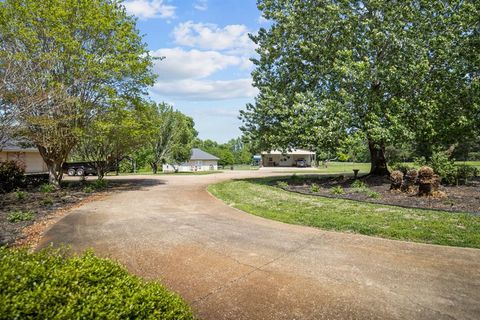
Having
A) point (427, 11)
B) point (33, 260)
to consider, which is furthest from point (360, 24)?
point (33, 260)

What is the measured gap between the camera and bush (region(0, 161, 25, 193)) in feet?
53.8

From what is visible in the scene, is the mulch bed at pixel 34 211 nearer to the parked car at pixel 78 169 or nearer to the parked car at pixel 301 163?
the parked car at pixel 78 169

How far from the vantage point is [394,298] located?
4.40 meters

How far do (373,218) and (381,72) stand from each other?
9.15 metres

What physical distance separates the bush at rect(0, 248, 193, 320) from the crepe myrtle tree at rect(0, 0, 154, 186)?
11382 mm

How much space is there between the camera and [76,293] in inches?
103

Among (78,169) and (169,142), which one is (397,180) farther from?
(78,169)

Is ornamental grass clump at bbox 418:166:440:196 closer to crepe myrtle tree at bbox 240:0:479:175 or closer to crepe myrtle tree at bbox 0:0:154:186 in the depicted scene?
crepe myrtle tree at bbox 240:0:479:175

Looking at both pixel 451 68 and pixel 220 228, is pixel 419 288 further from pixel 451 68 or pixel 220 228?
pixel 451 68

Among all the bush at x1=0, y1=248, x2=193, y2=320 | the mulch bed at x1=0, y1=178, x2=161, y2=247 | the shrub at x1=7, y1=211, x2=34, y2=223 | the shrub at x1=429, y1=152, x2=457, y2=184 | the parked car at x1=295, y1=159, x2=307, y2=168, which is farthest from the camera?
the parked car at x1=295, y1=159, x2=307, y2=168

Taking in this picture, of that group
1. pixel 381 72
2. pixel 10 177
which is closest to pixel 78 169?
pixel 10 177

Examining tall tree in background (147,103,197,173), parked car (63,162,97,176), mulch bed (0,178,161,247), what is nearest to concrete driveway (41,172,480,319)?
mulch bed (0,178,161,247)

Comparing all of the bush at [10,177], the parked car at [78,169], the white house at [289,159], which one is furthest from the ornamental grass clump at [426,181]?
the white house at [289,159]

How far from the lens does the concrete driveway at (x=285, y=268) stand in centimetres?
418
